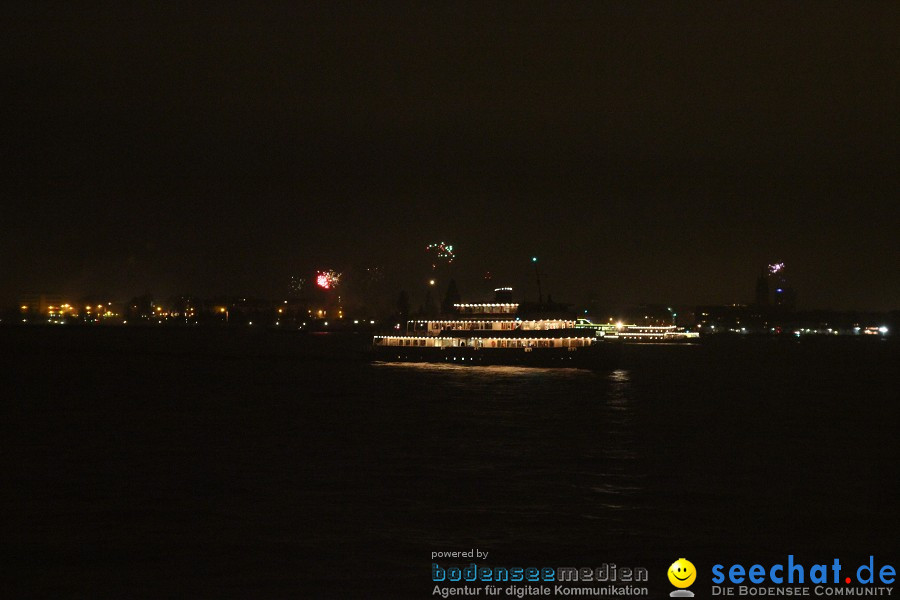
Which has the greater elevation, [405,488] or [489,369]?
[489,369]

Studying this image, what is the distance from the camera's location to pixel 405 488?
97.2 feet

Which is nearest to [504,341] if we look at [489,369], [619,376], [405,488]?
[489,369]

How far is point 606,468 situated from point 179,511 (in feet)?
50.7

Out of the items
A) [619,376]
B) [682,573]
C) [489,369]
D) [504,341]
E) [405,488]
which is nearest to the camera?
[682,573]

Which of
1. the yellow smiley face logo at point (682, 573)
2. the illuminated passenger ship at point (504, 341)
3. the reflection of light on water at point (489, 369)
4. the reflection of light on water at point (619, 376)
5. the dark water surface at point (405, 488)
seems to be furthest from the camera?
the illuminated passenger ship at point (504, 341)

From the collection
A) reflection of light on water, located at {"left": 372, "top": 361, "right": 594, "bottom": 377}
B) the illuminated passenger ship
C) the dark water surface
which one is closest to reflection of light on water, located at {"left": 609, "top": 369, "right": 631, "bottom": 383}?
the illuminated passenger ship

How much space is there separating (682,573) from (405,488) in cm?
1139

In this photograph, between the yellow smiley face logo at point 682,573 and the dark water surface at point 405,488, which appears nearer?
the yellow smiley face logo at point 682,573

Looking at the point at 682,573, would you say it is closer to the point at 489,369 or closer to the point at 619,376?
the point at 619,376

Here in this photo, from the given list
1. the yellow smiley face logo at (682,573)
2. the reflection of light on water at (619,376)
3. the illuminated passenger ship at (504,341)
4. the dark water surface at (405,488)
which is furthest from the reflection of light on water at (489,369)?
the yellow smiley face logo at (682,573)

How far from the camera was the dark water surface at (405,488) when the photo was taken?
20984 millimetres

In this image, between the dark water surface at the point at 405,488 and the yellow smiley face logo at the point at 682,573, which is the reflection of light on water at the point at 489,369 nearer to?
the dark water surface at the point at 405,488

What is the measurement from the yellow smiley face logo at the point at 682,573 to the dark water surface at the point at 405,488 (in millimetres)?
379

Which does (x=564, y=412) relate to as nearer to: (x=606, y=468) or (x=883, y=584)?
(x=606, y=468)
